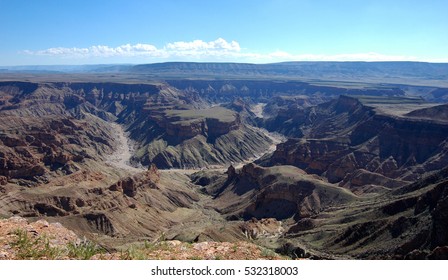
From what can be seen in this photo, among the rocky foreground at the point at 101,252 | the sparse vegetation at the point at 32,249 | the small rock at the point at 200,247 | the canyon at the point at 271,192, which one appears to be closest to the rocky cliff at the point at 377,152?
the canyon at the point at 271,192

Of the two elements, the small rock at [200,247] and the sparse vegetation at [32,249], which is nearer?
the sparse vegetation at [32,249]

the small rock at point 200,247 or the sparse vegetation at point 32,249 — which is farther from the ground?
the sparse vegetation at point 32,249

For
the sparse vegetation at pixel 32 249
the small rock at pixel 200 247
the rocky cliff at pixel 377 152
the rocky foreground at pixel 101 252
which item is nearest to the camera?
the sparse vegetation at pixel 32 249

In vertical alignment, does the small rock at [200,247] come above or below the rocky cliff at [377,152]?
above

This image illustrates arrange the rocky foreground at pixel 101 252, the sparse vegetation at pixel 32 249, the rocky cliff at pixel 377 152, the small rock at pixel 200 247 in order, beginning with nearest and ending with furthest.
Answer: the sparse vegetation at pixel 32 249 → the rocky foreground at pixel 101 252 → the small rock at pixel 200 247 → the rocky cliff at pixel 377 152

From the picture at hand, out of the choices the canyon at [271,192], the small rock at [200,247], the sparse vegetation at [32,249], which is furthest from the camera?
the canyon at [271,192]

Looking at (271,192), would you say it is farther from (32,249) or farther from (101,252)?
(32,249)

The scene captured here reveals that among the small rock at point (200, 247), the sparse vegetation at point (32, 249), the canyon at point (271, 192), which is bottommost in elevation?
the canyon at point (271, 192)

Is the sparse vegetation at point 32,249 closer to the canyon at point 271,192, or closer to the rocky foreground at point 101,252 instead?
the rocky foreground at point 101,252

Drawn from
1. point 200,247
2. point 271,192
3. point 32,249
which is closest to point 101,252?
point 32,249

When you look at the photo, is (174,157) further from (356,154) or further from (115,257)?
(115,257)

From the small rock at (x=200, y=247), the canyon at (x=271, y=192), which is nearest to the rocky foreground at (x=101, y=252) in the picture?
the small rock at (x=200, y=247)

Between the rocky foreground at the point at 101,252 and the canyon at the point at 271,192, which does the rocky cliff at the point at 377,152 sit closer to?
the canyon at the point at 271,192
